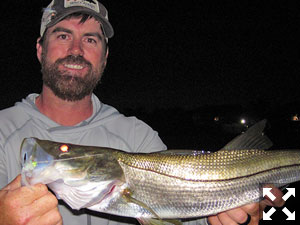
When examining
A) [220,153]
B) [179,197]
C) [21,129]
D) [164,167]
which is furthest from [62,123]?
[220,153]

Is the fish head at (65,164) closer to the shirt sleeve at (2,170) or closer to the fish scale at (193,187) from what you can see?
the fish scale at (193,187)

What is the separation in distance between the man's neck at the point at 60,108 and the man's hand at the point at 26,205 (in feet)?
4.72

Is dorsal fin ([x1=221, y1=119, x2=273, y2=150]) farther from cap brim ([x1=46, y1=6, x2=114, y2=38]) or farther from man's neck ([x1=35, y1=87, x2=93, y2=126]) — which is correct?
cap brim ([x1=46, y1=6, x2=114, y2=38])

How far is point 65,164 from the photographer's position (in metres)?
2.04

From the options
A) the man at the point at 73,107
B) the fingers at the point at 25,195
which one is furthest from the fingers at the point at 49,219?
the man at the point at 73,107

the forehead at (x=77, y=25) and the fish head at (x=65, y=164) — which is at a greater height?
the forehead at (x=77, y=25)

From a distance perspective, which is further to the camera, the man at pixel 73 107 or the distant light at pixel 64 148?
the man at pixel 73 107

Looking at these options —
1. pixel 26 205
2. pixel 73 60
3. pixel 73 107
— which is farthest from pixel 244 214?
pixel 73 60

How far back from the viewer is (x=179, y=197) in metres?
2.36

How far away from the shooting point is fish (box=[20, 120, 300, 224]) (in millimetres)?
2033

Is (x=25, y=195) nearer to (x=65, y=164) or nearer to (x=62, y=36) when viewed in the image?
(x=65, y=164)

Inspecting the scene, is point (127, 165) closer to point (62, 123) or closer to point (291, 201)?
point (62, 123)

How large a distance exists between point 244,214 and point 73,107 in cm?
243

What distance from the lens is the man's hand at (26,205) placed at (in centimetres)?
180
